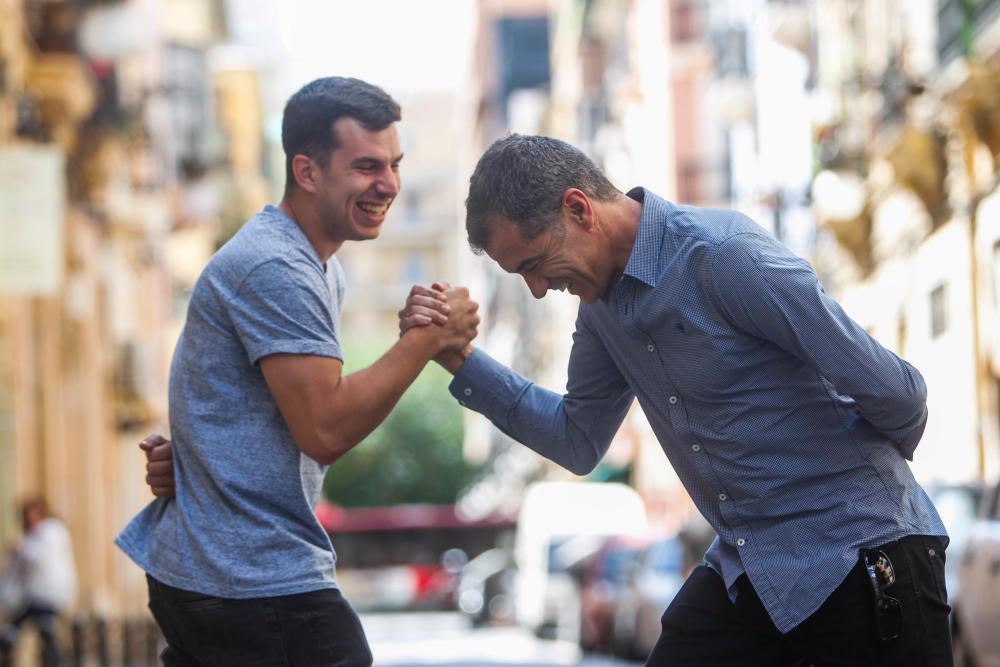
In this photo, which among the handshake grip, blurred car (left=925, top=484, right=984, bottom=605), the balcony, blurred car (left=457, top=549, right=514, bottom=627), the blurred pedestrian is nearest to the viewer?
the handshake grip

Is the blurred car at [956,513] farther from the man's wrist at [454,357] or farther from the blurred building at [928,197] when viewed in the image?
the blurred building at [928,197]

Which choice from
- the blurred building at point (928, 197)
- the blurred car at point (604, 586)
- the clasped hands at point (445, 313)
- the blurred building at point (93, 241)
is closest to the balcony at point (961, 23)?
the blurred building at point (928, 197)

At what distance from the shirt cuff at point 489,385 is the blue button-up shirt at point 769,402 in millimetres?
614

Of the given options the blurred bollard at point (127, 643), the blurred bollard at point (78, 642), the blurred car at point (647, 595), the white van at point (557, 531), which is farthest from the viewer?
the white van at point (557, 531)

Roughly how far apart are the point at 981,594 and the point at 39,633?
6.75m

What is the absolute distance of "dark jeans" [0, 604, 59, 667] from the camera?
502 inches

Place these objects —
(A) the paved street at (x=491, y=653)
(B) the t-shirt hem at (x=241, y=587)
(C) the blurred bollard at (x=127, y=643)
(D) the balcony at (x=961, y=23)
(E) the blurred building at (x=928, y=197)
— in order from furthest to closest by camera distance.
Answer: (E) the blurred building at (x=928, y=197), (D) the balcony at (x=961, y=23), (C) the blurred bollard at (x=127, y=643), (A) the paved street at (x=491, y=653), (B) the t-shirt hem at (x=241, y=587)

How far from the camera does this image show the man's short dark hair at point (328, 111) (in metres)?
4.59

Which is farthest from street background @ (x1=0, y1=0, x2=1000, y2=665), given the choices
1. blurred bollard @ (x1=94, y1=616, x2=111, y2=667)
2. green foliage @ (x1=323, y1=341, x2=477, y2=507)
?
green foliage @ (x1=323, y1=341, x2=477, y2=507)

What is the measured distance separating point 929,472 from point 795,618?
77.4 ft

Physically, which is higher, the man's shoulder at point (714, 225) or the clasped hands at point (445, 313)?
the man's shoulder at point (714, 225)

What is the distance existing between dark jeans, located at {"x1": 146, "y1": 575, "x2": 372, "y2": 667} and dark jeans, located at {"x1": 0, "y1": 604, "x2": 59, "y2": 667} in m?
8.67

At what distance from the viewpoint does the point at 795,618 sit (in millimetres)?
4246

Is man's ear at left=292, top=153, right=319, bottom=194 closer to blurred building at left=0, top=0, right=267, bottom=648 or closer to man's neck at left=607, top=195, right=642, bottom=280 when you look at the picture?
man's neck at left=607, top=195, right=642, bottom=280
